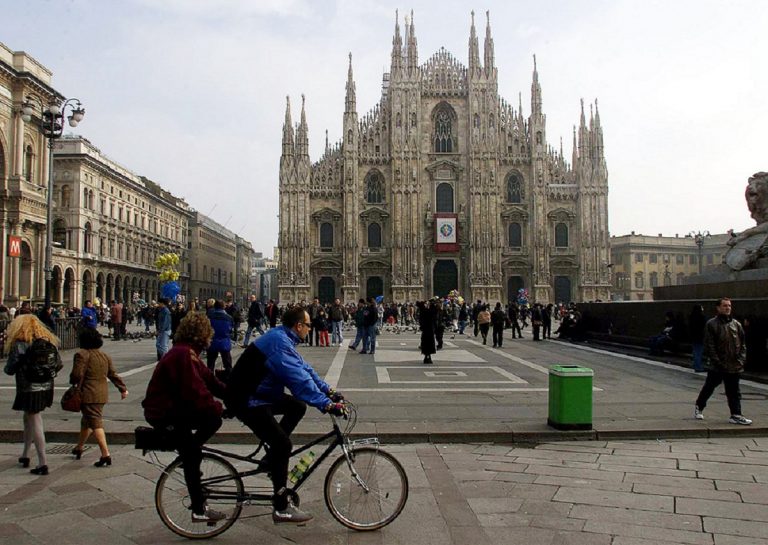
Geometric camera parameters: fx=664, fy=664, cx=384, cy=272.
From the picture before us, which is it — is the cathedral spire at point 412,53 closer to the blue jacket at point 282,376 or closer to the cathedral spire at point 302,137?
the cathedral spire at point 302,137

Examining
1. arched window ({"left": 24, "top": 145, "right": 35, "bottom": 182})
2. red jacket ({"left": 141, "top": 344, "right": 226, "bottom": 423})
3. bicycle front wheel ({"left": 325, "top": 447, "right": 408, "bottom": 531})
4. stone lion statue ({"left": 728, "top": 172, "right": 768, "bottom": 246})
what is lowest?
bicycle front wheel ({"left": 325, "top": 447, "right": 408, "bottom": 531})

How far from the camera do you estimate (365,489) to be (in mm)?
4562

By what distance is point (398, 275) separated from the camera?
50094 millimetres

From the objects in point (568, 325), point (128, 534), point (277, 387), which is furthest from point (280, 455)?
point (568, 325)

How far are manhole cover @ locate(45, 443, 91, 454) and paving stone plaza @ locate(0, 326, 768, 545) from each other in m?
0.02

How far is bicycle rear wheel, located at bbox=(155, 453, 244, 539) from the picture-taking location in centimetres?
444

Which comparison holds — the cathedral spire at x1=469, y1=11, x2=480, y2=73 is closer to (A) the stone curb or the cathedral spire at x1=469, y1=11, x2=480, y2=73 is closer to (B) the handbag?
(A) the stone curb

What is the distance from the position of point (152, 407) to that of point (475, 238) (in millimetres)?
46918

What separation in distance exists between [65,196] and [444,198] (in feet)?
90.8

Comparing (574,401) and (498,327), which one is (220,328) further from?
(498,327)

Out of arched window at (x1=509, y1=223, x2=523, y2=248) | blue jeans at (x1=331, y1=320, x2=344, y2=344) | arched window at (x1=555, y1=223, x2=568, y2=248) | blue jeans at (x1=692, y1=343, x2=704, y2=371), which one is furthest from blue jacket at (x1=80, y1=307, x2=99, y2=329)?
arched window at (x1=555, y1=223, x2=568, y2=248)

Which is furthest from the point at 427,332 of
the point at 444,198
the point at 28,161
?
the point at 444,198

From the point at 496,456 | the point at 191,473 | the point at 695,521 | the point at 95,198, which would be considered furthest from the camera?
the point at 95,198

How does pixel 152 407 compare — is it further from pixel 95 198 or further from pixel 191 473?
pixel 95 198
